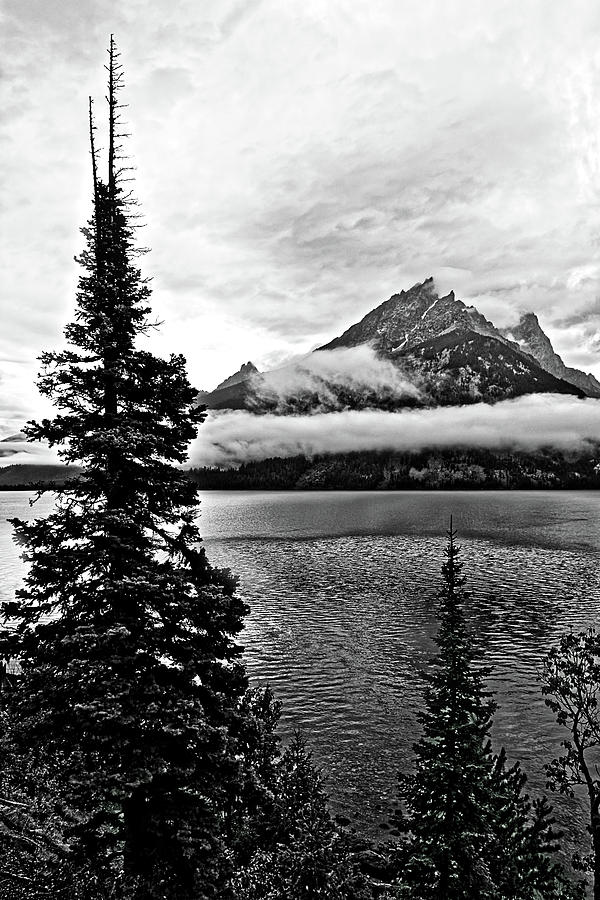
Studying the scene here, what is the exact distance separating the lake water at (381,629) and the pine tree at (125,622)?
17327mm

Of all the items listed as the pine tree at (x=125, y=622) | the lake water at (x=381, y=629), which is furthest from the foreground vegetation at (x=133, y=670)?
the lake water at (x=381, y=629)

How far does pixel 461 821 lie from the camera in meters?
16.0

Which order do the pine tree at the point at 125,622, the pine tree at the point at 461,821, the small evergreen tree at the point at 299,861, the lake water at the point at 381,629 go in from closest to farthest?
the pine tree at the point at 125,622 < the pine tree at the point at 461,821 < the small evergreen tree at the point at 299,861 < the lake water at the point at 381,629

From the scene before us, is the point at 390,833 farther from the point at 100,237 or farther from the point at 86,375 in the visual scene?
the point at 100,237

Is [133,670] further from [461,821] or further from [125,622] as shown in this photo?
[461,821]

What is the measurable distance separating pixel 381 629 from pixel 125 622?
1978 inches

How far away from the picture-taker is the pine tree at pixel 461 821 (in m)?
15.5

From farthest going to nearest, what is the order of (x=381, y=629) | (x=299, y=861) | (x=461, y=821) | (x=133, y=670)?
(x=381, y=629) < (x=299, y=861) < (x=461, y=821) < (x=133, y=670)

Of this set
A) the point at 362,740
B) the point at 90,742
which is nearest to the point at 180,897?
the point at 90,742

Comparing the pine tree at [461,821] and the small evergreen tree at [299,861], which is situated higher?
the pine tree at [461,821]

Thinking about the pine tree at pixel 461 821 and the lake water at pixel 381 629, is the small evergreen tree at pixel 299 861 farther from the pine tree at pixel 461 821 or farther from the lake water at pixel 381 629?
the lake water at pixel 381 629

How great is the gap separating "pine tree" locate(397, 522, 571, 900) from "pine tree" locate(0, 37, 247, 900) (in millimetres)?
7227

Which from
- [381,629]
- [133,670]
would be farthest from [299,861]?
[381,629]

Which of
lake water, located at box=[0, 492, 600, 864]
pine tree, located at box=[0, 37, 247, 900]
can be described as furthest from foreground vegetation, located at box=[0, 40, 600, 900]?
lake water, located at box=[0, 492, 600, 864]
